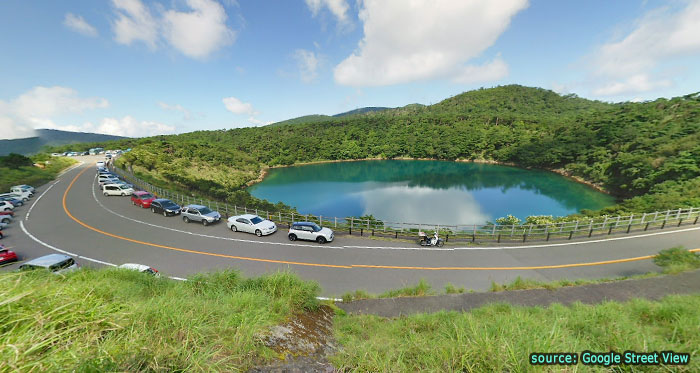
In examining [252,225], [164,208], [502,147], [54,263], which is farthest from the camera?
[502,147]

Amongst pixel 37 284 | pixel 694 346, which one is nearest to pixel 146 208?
pixel 37 284

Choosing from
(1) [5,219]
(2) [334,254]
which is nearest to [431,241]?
(2) [334,254]

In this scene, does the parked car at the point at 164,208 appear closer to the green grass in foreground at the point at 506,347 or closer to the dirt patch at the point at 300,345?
the dirt patch at the point at 300,345

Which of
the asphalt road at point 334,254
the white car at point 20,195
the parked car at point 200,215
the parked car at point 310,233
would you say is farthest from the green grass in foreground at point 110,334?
the white car at point 20,195

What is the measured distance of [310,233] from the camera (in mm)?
13344

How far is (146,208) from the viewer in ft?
65.5

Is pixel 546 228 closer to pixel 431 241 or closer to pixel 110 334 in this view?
pixel 431 241

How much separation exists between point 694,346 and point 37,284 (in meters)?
7.63

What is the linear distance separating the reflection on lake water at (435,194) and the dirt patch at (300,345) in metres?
23.9

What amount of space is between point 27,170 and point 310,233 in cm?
4971

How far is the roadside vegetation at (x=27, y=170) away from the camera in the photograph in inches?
1171

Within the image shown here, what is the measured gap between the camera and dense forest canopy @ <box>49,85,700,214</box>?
2888cm

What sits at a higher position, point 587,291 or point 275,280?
point 275,280

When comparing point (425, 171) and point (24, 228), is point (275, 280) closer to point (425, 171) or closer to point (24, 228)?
point (24, 228)
